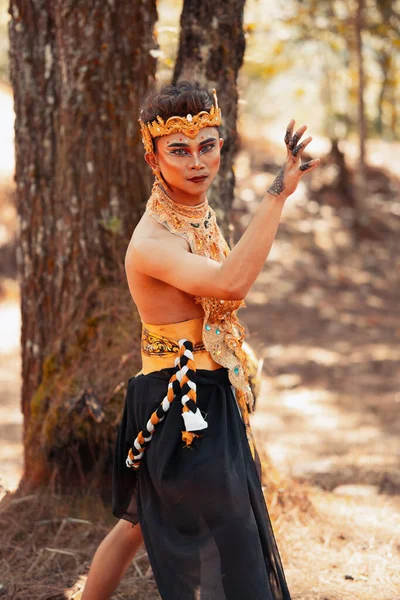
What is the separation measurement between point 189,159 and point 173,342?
0.61 m

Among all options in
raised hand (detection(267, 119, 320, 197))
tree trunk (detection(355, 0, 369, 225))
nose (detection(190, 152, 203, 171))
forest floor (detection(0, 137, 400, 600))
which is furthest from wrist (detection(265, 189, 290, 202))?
tree trunk (detection(355, 0, 369, 225))

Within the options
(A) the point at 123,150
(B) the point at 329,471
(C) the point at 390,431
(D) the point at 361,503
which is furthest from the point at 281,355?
(A) the point at 123,150

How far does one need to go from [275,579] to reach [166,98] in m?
1.63

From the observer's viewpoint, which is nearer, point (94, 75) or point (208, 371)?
point (208, 371)

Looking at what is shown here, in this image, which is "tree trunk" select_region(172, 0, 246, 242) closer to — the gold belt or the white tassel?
the gold belt

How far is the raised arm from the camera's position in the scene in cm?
239

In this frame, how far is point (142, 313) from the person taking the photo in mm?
2750

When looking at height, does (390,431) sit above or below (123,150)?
below

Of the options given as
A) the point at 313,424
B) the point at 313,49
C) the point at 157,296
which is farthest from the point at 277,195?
the point at 313,49

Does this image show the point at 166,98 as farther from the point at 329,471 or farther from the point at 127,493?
the point at 329,471

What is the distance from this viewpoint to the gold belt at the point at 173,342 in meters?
2.70

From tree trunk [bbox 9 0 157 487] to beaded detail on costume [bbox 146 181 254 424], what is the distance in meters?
1.43

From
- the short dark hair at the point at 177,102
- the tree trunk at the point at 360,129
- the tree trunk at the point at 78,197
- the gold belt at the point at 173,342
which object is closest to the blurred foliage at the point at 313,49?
the tree trunk at the point at 360,129

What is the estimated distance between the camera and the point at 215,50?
13.0 ft
